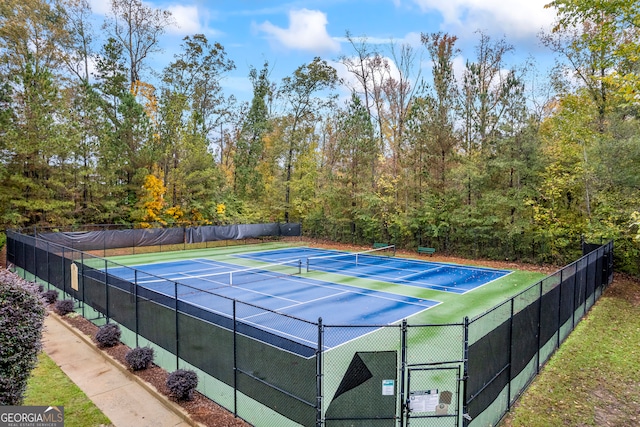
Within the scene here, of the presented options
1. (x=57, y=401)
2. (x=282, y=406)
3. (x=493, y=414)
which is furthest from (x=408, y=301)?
(x=57, y=401)

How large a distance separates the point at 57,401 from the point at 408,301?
11409mm

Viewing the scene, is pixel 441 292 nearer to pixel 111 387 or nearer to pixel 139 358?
pixel 139 358

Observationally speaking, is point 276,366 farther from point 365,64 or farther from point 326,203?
point 365,64

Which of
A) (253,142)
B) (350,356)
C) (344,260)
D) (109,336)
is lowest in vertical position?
(344,260)

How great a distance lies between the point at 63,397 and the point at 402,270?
56.8ft

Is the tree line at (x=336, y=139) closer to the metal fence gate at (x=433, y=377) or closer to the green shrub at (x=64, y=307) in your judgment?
the metal fence gate at (x=433, y=377)

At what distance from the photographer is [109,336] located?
9938mm

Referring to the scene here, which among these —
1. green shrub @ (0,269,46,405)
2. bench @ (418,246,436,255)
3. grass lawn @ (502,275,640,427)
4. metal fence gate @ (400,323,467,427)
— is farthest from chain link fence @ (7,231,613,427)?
bench @ (418,246,436,255)

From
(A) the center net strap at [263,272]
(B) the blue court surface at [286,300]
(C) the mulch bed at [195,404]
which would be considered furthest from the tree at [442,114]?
(C) the mulch bed at [195,404]

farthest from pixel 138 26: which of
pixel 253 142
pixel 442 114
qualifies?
pixel 442 114

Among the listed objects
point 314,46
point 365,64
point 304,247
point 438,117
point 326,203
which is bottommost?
point 304,247

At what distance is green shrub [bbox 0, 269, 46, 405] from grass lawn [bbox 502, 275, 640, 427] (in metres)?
7.59

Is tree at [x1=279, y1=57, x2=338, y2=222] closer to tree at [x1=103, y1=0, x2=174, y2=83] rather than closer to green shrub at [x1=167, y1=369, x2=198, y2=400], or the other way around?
tree at [x1=103, y1=0, x2=174, y2=83]

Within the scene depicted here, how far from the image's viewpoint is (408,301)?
15.0 metres
